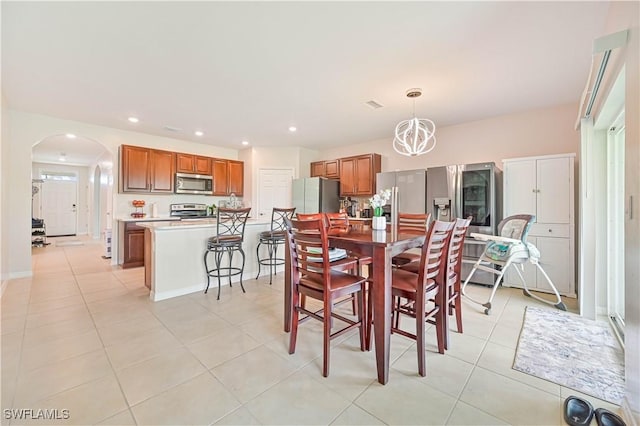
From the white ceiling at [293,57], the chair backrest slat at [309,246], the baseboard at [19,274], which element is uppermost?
the white ceiling at [293,57]

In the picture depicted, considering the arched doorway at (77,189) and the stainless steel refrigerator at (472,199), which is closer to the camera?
the stainless steel refrigerator at (472,199)

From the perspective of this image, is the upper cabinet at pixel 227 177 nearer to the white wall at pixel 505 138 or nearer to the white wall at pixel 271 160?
the white wall at pixel 271 160

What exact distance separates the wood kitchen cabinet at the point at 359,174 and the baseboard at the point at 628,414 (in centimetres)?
419

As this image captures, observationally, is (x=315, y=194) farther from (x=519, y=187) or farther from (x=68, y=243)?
(x=68, y=243)

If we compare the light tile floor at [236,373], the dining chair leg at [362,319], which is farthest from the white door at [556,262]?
the dining chair leg at [362,319]

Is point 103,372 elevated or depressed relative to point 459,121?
depressed

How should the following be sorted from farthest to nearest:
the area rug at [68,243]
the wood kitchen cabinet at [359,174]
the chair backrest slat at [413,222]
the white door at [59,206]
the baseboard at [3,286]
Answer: the white door at [59,206]
the area rug at [68,243]
the wood kitchen cabinet at [359,174]
the baseboard at [3,286]
the chair backrest slat at [413,222]

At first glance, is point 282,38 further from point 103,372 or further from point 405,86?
point 103,372

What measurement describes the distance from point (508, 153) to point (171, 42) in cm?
450

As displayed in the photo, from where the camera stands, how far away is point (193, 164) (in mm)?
5684

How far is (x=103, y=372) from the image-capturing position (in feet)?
5.78

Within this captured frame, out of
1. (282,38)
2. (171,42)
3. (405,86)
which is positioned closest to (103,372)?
(171,42)

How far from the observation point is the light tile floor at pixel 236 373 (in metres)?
1.43

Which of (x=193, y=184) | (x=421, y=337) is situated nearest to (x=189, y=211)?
(x=193, y=184)
